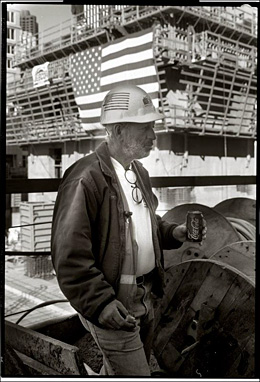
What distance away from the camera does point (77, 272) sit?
1671 mm

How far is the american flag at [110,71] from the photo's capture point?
1.88 metres

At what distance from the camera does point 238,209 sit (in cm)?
208

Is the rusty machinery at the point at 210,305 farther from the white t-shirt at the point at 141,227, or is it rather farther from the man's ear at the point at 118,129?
the man's ear at the point at 118,129

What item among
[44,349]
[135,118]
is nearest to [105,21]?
[135,118]

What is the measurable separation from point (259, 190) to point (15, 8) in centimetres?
131

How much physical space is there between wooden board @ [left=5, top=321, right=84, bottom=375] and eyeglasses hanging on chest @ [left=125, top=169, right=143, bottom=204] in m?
0.63

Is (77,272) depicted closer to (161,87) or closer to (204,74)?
(161,87)

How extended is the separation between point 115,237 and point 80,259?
0.52 ft

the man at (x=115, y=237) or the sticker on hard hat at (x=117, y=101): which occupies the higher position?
the sticker on hard hat at (x=117, y=101)

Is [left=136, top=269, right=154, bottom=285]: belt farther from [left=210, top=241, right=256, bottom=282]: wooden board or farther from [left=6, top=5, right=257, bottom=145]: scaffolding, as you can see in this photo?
[left=6, top=5, right=257, bottom=145]: scaffolding

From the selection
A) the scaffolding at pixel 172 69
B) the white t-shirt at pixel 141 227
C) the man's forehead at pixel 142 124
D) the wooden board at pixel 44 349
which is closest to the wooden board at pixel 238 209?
the scaffolding at pixel 172 69

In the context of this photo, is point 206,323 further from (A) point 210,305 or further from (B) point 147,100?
(B) point 147,100

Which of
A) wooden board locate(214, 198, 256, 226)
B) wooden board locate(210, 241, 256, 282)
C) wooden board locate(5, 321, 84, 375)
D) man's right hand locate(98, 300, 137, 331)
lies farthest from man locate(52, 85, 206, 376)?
wooden board locate(214, 198, 256, 226)

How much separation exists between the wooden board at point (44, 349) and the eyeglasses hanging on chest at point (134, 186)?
63 centimetres
